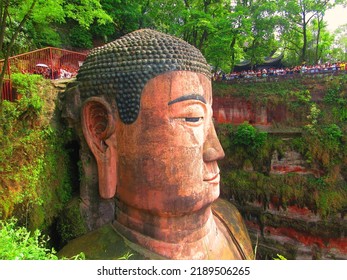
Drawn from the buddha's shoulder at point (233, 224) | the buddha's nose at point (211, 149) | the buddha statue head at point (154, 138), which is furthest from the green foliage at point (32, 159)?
the buddha's shoulder at point (233, 224)

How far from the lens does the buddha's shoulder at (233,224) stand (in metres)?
5.77

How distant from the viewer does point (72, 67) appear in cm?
997

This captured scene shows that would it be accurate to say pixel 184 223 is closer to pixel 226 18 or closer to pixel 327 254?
pixel 327 254

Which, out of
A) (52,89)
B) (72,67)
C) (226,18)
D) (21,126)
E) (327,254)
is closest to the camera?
(21,126)

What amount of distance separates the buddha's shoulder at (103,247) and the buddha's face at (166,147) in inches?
26.1

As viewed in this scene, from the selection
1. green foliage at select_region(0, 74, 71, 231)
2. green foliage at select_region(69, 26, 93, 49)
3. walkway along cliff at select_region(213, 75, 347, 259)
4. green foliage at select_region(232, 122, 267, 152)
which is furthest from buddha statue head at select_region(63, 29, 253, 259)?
green foliage at select_region(69, 26, 93, 49)

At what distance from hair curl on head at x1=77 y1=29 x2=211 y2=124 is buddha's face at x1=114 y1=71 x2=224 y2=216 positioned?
132 mm

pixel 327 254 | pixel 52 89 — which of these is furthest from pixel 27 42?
pixel 327 254

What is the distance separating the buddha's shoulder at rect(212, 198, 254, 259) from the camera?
18.9ft

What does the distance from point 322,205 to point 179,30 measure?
11.1 metres

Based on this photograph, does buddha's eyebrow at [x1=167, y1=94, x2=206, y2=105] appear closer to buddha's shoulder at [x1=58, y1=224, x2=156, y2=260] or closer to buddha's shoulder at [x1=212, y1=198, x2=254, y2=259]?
buddha's shoulder at [x1=58, y1=224, x2=156, y2=260]

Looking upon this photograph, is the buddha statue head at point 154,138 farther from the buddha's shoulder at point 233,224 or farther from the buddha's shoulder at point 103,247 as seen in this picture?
the buddha's shoulder at point 233,224
